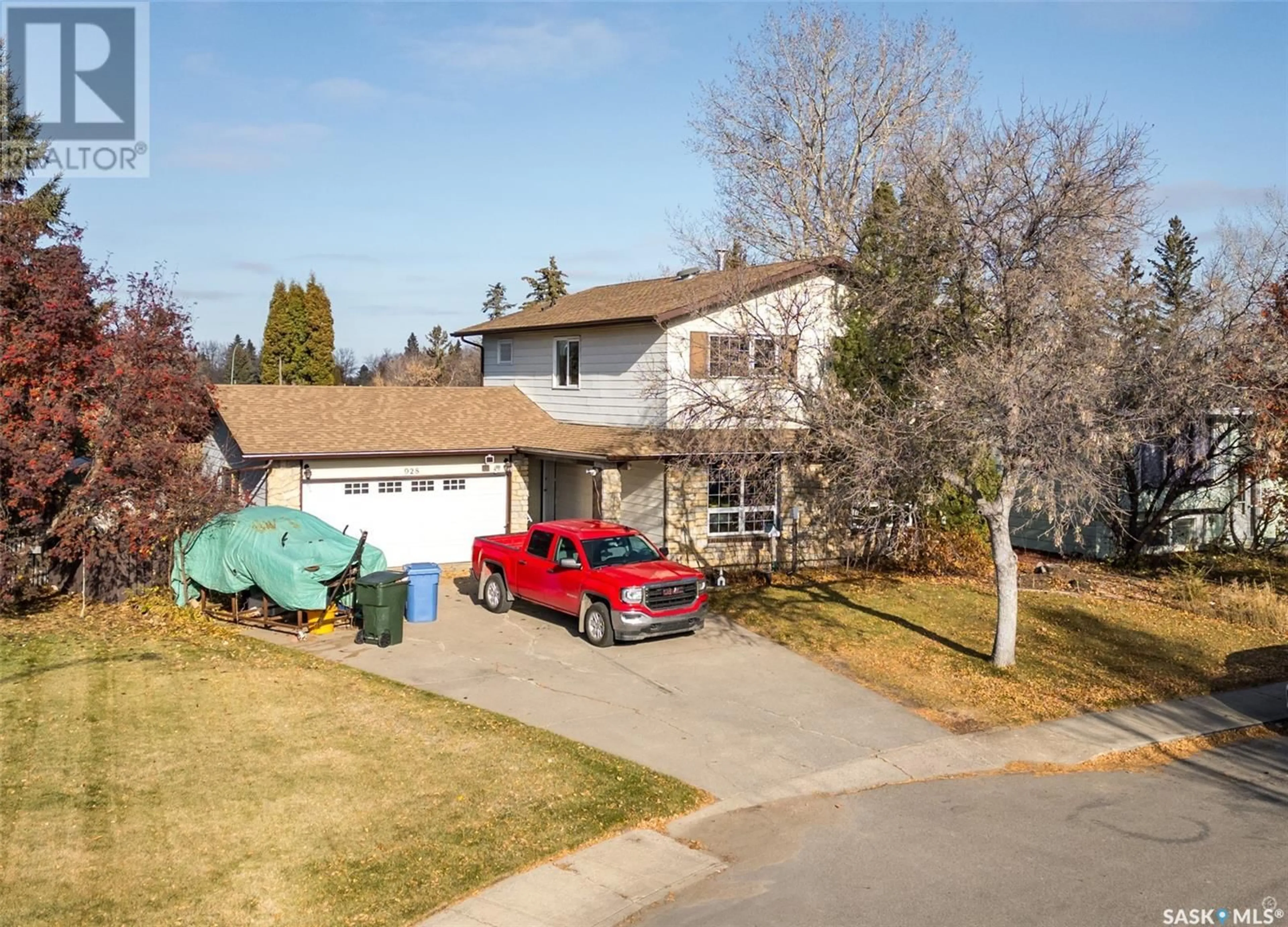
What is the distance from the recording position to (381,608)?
14703 mm

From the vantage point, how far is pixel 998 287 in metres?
13.5

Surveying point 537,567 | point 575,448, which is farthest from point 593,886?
point 575,448

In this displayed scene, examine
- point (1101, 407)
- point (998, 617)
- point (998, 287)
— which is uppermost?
point (998, 287)

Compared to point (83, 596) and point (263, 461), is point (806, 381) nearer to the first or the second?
point (263, 461)

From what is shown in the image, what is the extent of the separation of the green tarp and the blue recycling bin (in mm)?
545

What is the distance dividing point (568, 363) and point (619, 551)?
889cm

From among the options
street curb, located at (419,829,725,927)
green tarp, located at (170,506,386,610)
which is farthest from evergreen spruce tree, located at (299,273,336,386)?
street curb, located at (419,829,725,927)

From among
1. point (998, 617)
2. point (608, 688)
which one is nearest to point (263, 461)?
point (608, 688)

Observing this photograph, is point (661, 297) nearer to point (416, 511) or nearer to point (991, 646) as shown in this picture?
point (416, 511)

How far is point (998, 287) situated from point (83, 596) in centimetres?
1524

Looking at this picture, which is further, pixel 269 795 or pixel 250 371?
pixel 250 371

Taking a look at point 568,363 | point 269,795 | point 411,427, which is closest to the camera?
point 269,795

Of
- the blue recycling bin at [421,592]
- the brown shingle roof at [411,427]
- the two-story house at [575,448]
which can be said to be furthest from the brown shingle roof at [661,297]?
the blue recycling bin at [421,592]

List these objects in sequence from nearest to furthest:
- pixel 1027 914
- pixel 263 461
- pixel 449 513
Result: pixel 1027 914 < pixel 263 461 < pixel 449 513
